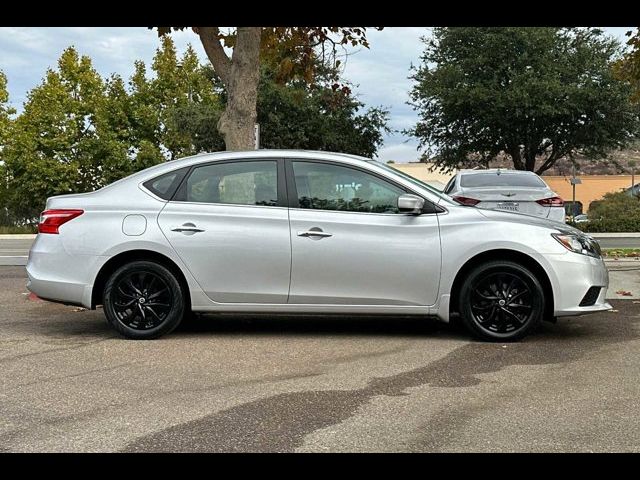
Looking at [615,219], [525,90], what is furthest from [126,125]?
[615,219]

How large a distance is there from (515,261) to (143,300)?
3.37 meters

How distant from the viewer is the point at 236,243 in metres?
7.05

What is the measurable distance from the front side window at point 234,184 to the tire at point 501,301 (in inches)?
76.8

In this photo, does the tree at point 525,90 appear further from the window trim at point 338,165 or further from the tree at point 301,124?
the window trim at point 338,165

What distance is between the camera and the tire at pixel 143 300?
7.07m

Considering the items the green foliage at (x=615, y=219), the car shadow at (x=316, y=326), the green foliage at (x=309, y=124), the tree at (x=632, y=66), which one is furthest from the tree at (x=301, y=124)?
the car shadow at (x=316, y=326)

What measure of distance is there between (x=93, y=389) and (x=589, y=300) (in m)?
4.32

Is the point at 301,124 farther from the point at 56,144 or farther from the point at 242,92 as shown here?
the point at 242,92

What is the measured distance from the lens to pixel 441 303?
6992mm

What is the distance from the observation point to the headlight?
7023mm

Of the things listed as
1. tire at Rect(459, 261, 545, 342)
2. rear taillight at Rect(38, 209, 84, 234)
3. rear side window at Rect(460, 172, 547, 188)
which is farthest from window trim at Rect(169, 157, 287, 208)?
rear side window at Rect(460, 172, 547, 188)

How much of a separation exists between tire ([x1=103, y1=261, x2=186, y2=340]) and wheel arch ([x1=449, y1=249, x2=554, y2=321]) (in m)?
2.50
